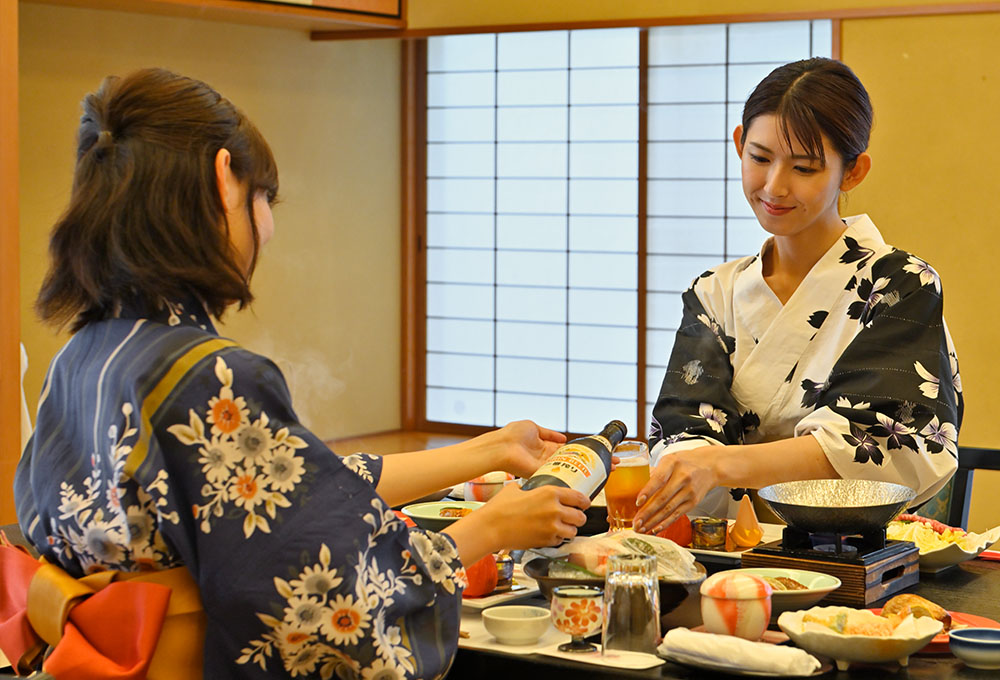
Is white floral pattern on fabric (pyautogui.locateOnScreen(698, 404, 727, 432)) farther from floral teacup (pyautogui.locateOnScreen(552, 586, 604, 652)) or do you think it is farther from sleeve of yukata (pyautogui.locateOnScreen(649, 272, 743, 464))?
floral teacup (pyautogui.locateOnScreen(552, 586, 604, 652))

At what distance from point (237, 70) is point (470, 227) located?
5.30 feet

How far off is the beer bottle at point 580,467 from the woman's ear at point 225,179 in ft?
1.85

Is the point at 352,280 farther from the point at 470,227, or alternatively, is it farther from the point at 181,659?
the point at 181,659

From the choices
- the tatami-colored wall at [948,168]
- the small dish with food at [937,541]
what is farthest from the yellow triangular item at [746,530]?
the tatami-colored wall at [948,168]

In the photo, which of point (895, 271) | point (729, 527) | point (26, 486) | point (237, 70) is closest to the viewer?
point (26, 486)

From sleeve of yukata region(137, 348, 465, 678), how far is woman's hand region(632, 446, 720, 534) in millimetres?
632

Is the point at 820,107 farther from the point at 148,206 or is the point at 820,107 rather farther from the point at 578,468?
the point at 148,206

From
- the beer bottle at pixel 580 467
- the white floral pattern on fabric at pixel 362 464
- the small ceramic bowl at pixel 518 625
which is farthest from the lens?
the white floral pattern on fabric at pixel 362 464

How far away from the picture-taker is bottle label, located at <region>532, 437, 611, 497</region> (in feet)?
5.49

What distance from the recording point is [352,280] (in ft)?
22.3

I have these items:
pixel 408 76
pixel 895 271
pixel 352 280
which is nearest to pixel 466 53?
pixel 408 76

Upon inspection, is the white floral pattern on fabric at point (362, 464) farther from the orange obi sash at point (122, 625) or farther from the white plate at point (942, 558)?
the white plate at point (942, 558)

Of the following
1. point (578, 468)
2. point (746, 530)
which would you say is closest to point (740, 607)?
point (578, 468)

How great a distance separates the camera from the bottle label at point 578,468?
1673 mm
